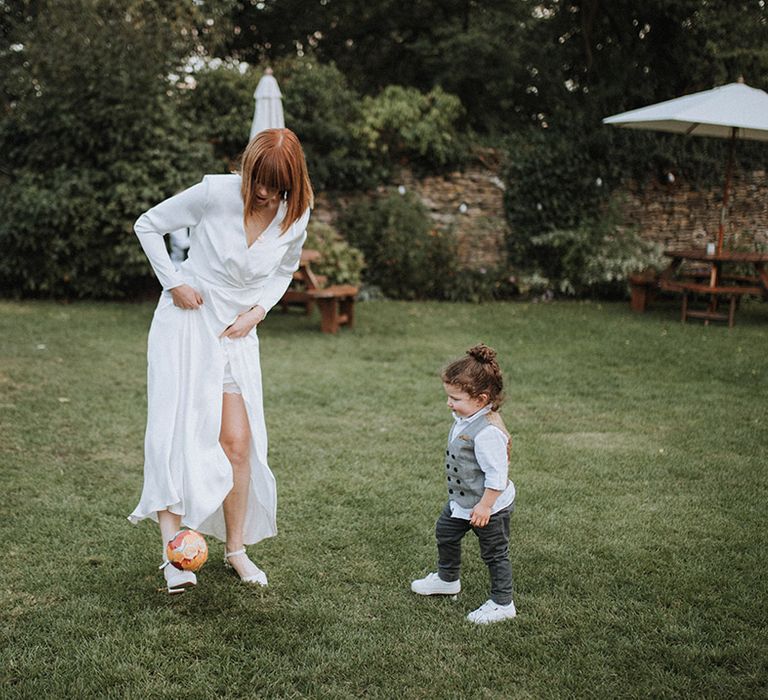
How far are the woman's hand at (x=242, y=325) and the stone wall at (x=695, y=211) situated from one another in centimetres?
1155

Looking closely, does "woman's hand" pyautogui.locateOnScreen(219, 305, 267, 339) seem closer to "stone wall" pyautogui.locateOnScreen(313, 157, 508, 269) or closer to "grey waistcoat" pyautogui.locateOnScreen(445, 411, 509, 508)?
"grey waistcoat" pyautogui.locateOnScreen(445, 411, 509, 508)

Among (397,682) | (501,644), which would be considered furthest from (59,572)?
(501,644)

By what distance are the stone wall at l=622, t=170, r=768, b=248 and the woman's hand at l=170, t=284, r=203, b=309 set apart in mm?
11735

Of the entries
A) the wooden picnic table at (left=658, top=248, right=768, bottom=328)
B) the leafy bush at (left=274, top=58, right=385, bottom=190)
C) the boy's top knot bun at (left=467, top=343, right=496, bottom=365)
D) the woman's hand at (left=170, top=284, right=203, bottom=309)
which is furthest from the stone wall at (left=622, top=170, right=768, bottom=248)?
the woman's hand at (left=170, top=284, right=203, bottom=309)

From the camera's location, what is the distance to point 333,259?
10812mm

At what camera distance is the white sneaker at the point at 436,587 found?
128 inches

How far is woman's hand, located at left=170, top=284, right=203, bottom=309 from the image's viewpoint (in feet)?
10.4

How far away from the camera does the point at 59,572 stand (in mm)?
3391

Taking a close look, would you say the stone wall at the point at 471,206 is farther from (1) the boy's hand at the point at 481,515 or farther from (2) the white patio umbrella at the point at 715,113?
(1) the boy's hand at the point at 481,515

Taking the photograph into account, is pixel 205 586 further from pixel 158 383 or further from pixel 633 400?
pixel 633 400

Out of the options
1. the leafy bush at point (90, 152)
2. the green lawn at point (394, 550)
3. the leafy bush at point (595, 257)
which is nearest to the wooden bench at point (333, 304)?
the green lawn at point (394, 550)

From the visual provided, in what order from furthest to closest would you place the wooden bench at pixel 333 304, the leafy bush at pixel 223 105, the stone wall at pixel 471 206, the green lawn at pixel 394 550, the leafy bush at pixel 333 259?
the stone wall at pixel 471 206, the leafy bush at pixel 223 105, the leafy bush at pixel 333 259, the wooden bench at pixel 333 304, the green lawn at pixel 394 550

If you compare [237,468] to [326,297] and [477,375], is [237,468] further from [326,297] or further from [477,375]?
[326,297]

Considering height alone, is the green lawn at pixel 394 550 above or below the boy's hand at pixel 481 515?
below
